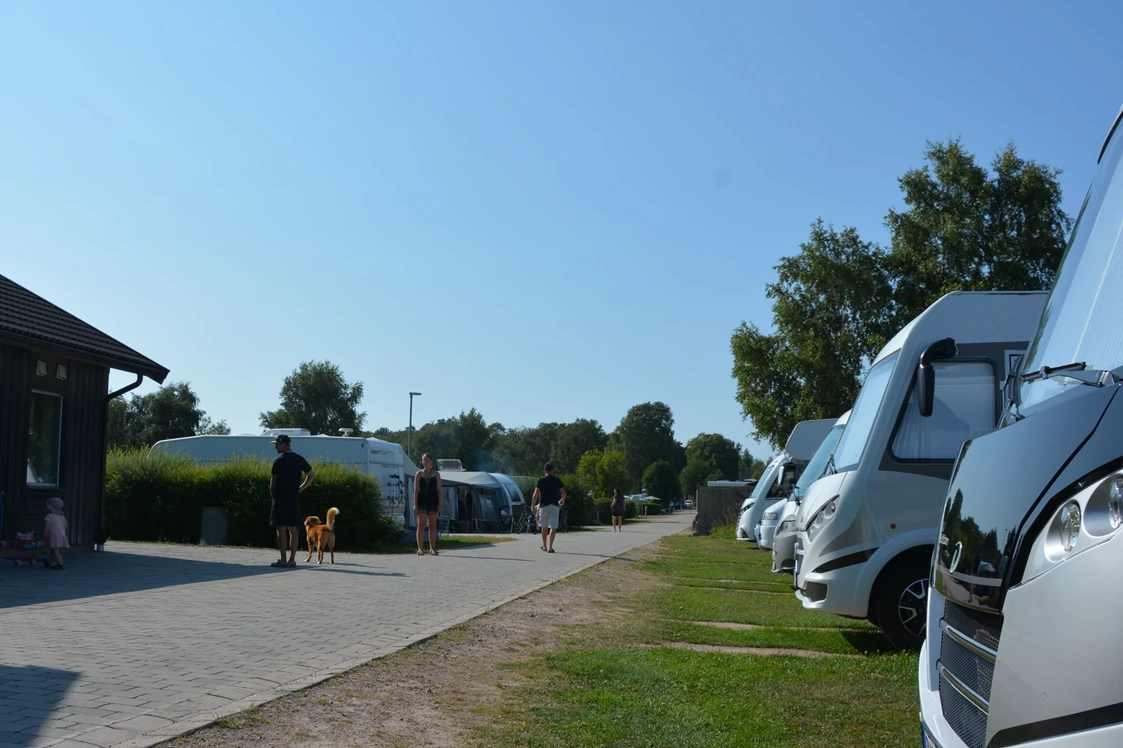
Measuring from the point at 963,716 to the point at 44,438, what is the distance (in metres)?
15.4

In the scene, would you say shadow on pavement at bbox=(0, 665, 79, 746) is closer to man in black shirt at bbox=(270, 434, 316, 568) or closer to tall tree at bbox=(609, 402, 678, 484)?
man in black shirt at bbox=(270, 434, 316, 568)

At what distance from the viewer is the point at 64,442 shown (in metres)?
15.7

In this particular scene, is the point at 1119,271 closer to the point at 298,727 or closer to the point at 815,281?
the point at 298,727

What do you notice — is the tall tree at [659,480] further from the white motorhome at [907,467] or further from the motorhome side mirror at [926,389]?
the motorhome side mirror at [926,389]

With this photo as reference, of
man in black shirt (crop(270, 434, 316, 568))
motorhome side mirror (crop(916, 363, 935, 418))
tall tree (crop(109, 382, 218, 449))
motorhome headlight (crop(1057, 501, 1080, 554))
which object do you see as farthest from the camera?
tall tree (crop(109, 382, 218, 449))

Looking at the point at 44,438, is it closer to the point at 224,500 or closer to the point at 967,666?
the point at 224,500

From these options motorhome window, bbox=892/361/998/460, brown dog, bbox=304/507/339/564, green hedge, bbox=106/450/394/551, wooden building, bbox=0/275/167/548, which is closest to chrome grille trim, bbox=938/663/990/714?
motorhome window, bbox=892/361/998/460

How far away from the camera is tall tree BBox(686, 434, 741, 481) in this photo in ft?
503

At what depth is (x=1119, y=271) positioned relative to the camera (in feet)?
10.8

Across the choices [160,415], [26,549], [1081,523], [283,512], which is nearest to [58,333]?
[26,549]

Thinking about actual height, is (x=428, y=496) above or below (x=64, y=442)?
below

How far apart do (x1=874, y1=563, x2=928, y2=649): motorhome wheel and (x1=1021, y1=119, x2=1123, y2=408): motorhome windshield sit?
→ 4.60 meters

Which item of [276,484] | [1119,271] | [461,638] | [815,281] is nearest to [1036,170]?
[815,281]

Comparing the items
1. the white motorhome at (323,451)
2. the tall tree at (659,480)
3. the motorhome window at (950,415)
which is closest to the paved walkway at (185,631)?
the motorhome window at (950,415)
